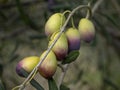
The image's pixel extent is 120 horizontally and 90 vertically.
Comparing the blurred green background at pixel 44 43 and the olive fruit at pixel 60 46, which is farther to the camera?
the blurred green background at pixel 44 43

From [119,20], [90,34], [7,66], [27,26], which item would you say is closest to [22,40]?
[27,26]

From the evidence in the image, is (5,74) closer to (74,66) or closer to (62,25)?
(74,66)

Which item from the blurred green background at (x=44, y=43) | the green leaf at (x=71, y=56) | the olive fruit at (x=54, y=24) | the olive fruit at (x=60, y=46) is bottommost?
the blurred green background at (x=44, y=43)

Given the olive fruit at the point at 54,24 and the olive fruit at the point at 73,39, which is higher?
the olive fruit at the point at 54,24

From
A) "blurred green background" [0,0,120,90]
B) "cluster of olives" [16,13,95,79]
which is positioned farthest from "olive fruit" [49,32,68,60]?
"blurred green background" [0,0,120,90]

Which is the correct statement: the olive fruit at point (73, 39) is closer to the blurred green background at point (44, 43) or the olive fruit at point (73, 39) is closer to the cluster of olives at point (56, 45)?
the cluster of olives at point (56, 45)

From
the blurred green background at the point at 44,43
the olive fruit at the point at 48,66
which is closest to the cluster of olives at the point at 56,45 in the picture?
the olive fruit at the point at 48,66

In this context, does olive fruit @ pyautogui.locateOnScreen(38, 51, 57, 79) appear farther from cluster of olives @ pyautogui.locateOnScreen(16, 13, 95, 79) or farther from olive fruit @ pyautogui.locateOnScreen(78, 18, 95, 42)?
olive fruit @ pyautogui.locateOnScreen(78, 18, 95, 42)

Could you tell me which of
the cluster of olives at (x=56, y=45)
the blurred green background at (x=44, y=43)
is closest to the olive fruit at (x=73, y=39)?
the cluster of olives at (x=56, y=45)
